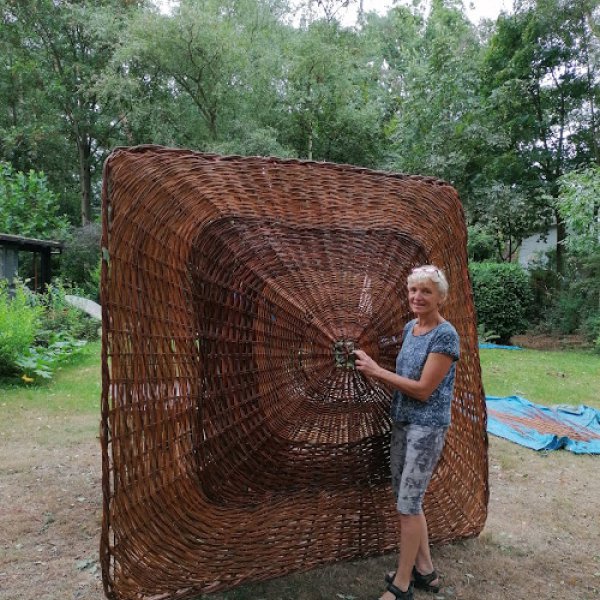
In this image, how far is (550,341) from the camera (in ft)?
40.0

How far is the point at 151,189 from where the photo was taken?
2.30 meters

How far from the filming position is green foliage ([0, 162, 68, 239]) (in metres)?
15.5

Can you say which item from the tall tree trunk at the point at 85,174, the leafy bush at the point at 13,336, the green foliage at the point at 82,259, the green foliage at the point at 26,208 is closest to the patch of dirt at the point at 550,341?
the leafy bush at the point at 13,336

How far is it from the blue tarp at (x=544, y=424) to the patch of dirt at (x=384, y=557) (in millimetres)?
239

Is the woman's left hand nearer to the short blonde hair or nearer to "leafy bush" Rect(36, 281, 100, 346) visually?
the short blonde hair

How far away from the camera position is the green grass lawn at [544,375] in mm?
7109

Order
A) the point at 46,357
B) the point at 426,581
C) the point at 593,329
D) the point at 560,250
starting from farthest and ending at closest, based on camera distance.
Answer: the point at 560,250 < the point at 593,329 < the point at 46,357 < the point at 426,581

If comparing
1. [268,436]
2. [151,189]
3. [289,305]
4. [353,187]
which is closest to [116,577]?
[268,436]

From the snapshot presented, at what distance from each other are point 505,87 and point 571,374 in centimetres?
791

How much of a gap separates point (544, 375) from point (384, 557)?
609 centimetres

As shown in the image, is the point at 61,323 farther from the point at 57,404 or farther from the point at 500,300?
the point at 500,300

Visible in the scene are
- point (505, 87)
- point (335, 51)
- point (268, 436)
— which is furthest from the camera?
point (335, 51)

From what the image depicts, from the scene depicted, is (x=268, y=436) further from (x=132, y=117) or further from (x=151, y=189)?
(x=132, y=117)

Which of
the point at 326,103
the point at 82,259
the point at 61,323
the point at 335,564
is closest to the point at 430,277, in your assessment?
the point at 335,564
